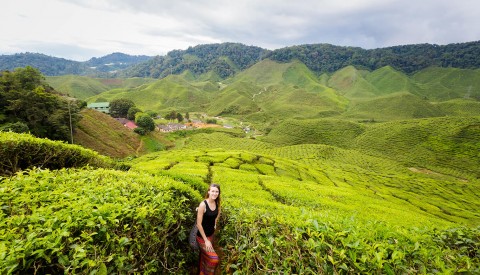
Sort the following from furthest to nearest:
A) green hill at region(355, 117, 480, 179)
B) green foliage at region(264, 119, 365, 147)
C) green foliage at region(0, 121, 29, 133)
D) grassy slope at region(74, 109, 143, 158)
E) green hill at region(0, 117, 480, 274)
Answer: green foliage at region(264, 119, 365, 147) < green hill at region(355, 117, 480, 179) < grassy slope at region(74, 109, 143, 158) < green foliage at region(0, 121, 29, 133) < green hill at region(0, 117, 480, 274)

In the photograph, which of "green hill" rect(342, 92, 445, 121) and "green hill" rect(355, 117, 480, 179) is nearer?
"green hill" rect(355, 117, 480, 179)

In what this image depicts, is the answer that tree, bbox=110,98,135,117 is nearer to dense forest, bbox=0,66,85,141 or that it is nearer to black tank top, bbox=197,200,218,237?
dense forest, bbox=0,66,85,141

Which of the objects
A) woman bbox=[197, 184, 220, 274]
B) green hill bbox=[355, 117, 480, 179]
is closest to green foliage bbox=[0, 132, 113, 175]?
woman bbox=[197, 184, 220, 274]

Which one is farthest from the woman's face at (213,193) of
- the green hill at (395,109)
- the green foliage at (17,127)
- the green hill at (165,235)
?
the green hill at (395,109)

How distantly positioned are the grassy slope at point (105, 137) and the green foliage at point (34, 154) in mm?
51491

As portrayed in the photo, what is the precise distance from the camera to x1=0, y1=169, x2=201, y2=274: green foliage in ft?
11.6

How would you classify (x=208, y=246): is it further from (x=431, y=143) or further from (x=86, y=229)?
(x=431, y=143)

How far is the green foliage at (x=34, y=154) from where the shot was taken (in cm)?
999

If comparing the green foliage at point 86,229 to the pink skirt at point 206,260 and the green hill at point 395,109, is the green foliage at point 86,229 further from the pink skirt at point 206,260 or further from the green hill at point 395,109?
the green hill at point 395,109

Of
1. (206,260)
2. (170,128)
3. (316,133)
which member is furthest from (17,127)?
(316,133)

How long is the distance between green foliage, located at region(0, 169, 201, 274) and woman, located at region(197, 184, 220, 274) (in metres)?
0.47

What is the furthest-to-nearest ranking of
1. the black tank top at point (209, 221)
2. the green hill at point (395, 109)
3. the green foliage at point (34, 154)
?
the green hill at point (395, 109) < the green foliage at point (34, 154) < the black tank top at point (209, 221)

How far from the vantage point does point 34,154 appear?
36.4 ft

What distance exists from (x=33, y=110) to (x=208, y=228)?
58739 mm
